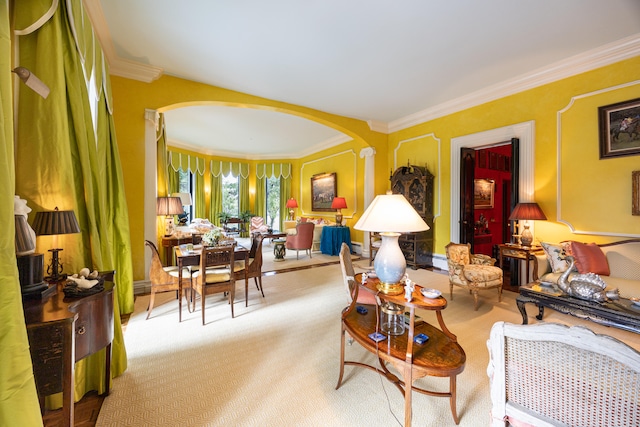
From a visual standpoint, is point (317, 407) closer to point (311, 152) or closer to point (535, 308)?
point (535, 308)

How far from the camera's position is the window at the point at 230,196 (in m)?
9.88

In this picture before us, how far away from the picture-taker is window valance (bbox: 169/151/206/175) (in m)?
8.24

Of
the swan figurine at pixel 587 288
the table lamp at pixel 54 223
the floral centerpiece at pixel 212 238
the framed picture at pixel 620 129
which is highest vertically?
the framed picture at pixel 620 129

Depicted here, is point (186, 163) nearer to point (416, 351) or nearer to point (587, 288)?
point (416, 351)

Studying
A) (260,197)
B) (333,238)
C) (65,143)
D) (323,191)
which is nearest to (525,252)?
(333,238)

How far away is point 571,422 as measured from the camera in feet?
3.00

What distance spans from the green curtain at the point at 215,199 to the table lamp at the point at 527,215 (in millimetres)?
8818

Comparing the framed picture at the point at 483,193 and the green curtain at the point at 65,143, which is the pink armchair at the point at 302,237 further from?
the green curtain at the point at 65,143

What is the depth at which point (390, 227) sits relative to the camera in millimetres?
1594

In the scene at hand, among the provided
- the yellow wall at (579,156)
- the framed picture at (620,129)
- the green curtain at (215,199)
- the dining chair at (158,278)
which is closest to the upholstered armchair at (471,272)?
the yellow wall at (579,156)

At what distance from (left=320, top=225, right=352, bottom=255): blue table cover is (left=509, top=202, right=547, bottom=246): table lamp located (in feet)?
12.2

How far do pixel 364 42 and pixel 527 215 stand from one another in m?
3.23

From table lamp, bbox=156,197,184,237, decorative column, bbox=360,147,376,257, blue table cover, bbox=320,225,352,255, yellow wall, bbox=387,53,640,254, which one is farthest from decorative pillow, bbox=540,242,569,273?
table lamp, bbox=156,197,184,237

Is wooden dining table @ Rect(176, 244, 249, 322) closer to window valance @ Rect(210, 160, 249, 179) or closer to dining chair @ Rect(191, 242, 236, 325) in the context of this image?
dining chair @ Rect(191, 242, 236, 325)
